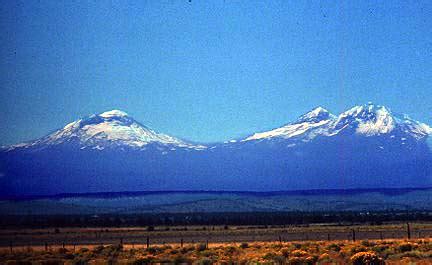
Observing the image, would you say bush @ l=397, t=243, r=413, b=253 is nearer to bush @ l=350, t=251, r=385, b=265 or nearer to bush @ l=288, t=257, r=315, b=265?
bush @ l=288, t=257, r=315, b=265

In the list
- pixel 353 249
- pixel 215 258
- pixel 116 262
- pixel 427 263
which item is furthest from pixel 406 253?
pixel 116 262

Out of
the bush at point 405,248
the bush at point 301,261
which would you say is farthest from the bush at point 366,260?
the bush at point 405,248

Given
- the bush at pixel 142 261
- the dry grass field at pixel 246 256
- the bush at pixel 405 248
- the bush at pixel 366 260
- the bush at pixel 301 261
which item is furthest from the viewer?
the bush at pixel 405 248

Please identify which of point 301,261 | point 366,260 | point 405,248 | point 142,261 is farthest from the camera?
point 405,248

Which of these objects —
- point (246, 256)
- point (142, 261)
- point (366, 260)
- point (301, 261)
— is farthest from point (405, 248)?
point (142, 261)

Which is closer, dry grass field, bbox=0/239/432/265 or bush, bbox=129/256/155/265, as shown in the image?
dry grass field, bbox=0/239/432/265

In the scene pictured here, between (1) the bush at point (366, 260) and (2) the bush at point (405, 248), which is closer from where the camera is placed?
(1) the bush at point (366, 260)

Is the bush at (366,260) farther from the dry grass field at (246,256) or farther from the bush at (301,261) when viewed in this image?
the bush at (301,261)

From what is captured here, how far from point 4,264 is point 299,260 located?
17846 mm

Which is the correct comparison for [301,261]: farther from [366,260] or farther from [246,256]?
[246,256]

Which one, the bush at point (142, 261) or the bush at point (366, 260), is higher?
the bush at point (366, 260)

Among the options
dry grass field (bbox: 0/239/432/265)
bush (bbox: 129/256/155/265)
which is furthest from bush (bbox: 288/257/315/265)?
bush (bbox: 129/256/155/265)

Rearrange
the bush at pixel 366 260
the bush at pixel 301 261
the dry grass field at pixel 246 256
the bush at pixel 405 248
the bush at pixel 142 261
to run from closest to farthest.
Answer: the bush at pixel 366 260 < the bush at pixel 301 261 < the dry grass field at pixel 246 256 < the bush at pixel 142 261 < the bush at pixel 405 248

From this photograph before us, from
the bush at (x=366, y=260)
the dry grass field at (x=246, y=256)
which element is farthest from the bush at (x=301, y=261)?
the bush at (x=366, y=260)
